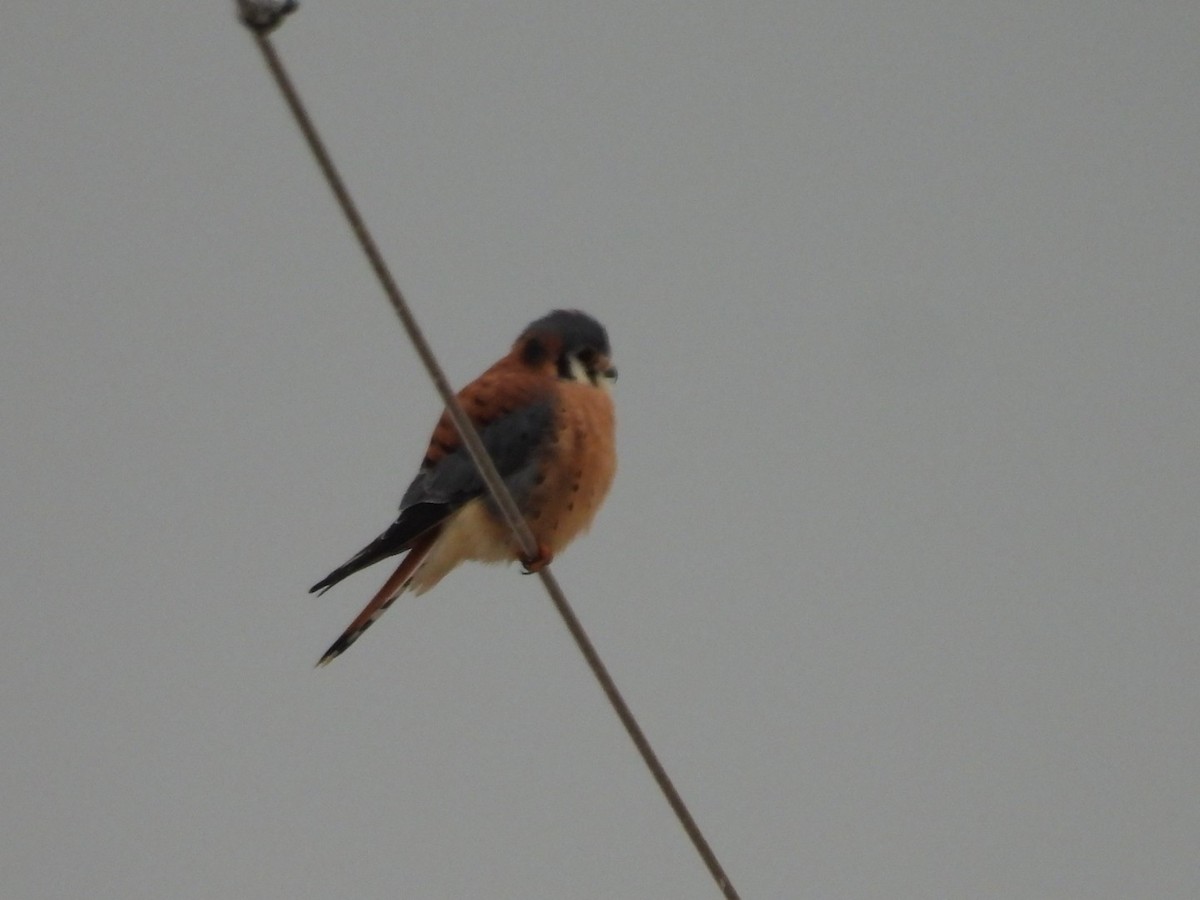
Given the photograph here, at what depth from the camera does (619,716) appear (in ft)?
8.56

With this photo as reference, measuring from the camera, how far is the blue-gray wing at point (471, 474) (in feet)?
13.5

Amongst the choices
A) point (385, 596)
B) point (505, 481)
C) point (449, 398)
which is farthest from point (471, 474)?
point (449, 398)

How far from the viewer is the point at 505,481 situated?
4203mm

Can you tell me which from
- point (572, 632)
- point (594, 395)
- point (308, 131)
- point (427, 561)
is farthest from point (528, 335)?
point (308, 131)

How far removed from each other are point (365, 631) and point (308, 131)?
2432mm

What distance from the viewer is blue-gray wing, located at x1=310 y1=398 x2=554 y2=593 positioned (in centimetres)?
412

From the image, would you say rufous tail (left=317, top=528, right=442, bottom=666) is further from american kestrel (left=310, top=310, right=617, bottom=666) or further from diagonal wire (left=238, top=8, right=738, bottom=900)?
diagonal wire (left=238, top=8, right=738, bottom=900)

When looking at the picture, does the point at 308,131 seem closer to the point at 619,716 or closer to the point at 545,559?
the point at 619,716

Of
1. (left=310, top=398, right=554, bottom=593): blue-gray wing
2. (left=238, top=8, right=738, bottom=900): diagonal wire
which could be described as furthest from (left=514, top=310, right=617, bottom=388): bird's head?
(left=238, top=8, right=738, bottom=900): diagonal wire

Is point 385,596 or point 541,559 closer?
point 541,559

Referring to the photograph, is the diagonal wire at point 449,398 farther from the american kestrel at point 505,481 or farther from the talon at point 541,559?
the american kestrel at point 505,481

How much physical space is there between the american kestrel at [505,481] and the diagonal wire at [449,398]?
1.01 meters

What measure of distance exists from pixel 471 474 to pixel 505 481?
112mm

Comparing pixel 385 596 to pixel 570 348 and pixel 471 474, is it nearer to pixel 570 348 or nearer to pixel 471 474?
pixel 471 474
